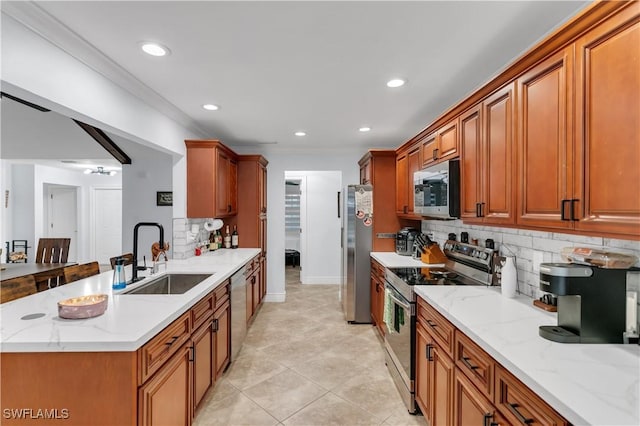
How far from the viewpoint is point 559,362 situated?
1.15 meters

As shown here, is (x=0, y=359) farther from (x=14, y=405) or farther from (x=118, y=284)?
(x=118, y=284)

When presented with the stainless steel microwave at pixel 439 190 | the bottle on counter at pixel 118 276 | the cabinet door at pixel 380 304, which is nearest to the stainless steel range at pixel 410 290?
the stainless steel microwave at pixel 439 190

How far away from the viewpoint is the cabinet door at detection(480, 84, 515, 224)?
176cm

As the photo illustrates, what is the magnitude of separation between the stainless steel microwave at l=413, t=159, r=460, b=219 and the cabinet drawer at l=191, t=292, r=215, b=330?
1.95 metres

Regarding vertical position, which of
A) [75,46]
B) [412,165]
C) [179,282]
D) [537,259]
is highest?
[75,46]

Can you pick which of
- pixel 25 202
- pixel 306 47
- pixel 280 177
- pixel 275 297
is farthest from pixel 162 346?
pixel 25 202

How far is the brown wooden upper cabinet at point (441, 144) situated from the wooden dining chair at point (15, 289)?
130 inches

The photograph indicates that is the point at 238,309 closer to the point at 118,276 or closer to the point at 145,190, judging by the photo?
the point at 118,276

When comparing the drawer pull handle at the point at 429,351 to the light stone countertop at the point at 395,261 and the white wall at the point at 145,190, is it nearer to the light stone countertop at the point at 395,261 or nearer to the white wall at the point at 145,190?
the light stone countertop at the point at 395,261

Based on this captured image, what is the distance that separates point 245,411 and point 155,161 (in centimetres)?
348

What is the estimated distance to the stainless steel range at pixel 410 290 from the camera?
2324 millimetres

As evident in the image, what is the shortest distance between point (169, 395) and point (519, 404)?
1.69m

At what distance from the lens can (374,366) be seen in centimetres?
300

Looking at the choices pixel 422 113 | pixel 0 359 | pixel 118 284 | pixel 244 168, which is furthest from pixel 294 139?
pixel 0 359
